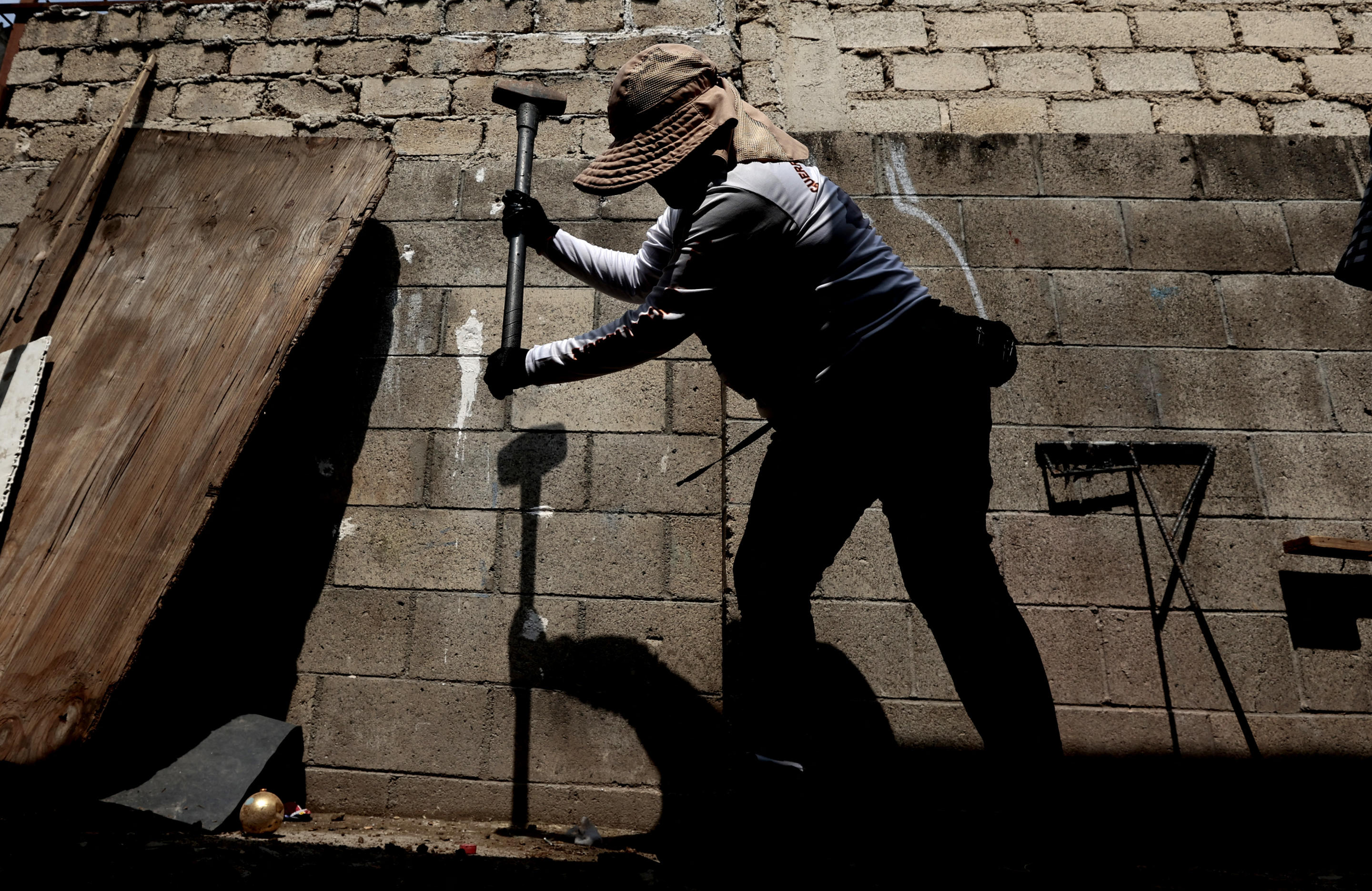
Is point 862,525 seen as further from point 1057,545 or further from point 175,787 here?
point 175,787

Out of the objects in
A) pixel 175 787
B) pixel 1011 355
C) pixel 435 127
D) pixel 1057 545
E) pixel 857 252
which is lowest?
pixel 175 787

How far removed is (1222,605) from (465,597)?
2319 millimetres

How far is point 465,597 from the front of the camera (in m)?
2.55

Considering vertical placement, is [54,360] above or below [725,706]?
above

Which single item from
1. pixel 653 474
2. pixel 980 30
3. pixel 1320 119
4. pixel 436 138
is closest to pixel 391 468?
pixel 653 474

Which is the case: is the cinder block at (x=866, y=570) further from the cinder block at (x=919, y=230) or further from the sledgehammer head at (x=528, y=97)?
the sledgehammer head at (x=528, y=97)

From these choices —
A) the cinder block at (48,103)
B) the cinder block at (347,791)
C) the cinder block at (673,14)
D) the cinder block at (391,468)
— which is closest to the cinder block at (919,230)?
the cinder block at (673,14)

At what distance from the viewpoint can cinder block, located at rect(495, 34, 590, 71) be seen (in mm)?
3061

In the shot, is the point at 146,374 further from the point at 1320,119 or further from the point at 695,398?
the point at 1320,119

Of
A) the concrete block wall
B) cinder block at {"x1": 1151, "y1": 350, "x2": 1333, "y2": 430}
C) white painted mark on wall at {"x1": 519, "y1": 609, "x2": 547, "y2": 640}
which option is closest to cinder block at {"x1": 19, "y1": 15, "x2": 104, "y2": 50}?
the concrete block wall

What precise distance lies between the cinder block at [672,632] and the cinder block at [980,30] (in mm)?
2308

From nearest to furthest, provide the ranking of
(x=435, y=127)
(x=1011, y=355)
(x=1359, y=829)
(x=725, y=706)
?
(x=1011, y=355), (x=1359, y=829), (x=725, y=706), (x=435, y=127)

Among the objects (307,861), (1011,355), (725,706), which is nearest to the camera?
(307,861)

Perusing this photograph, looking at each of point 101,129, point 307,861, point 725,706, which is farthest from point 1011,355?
point 101,129
